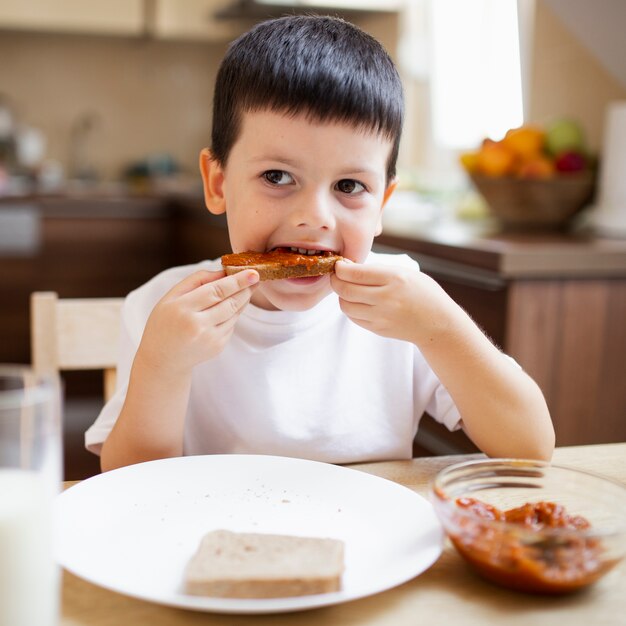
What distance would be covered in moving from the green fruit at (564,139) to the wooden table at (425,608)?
195cm

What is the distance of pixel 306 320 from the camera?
1.20 meters

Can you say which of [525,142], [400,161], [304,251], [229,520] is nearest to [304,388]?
[304,251]

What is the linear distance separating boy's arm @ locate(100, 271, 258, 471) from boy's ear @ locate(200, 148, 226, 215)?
25 cm

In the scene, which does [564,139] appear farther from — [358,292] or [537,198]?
[358,292]

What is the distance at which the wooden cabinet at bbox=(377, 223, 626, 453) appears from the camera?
1720 mm

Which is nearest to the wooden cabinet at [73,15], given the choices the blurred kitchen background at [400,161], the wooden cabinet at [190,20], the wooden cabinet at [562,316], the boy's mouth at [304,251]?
the blurred kitchen background at [400,161]

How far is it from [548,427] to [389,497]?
1.01ft

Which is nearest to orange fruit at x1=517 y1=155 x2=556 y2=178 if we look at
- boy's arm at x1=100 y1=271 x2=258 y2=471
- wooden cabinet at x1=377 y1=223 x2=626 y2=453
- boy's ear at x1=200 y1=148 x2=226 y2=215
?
wooden cabinet at x1=377 y1=223 x2=626 y2=453

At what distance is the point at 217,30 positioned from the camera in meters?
4.96

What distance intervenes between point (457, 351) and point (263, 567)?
1.44 feet

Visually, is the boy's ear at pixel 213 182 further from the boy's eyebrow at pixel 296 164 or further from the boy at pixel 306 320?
the boy's eyebrow at pixel 296 164

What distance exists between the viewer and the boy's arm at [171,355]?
→ 89 centimetres

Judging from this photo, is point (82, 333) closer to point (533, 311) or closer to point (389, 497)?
point (389, 497)

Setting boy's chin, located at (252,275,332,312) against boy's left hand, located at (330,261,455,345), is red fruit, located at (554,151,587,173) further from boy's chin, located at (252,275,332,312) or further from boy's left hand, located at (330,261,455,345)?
boy's left hand, located at (330,261,455,345)
